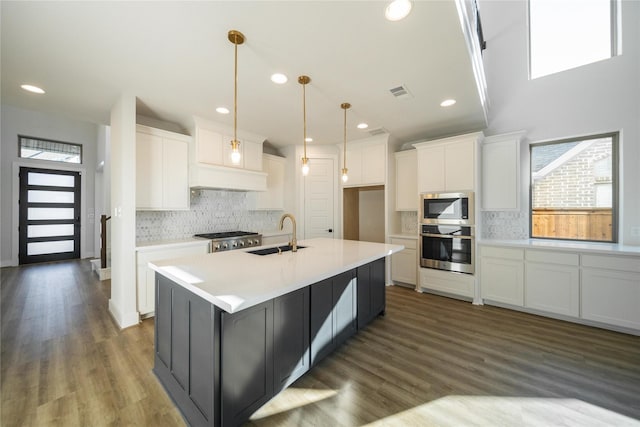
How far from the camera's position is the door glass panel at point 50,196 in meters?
5.84

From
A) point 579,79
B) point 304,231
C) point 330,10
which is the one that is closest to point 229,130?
point 304,231

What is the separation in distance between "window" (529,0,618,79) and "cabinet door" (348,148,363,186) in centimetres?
285

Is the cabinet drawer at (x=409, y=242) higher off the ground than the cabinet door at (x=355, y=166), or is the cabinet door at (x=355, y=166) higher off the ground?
the cabinet door at (x=355, y=166)

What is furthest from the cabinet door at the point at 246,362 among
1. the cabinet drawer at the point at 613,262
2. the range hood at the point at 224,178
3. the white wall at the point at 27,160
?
the white wall at the point at 27,160

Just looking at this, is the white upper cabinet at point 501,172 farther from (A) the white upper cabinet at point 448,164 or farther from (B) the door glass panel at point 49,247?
(B) the door glass panel at point 49,247

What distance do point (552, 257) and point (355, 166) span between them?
307 cm

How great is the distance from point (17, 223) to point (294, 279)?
25.9 feet

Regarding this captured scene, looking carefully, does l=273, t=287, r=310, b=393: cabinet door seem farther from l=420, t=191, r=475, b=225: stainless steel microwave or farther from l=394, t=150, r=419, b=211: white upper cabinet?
l=394, t=150, r=419, b=211: white upper cabinet

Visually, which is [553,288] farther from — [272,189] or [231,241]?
[272,189]

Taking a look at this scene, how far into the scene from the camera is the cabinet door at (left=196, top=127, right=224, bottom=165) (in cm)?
350

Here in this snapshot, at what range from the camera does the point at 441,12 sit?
1610 mm

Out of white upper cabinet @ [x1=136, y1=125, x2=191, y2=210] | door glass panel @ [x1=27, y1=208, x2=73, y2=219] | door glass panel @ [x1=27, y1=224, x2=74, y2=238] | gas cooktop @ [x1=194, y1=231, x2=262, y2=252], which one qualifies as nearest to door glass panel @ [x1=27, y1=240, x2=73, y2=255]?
door glass panel @ [x1=27, y1=224, x2=74, y2=238]

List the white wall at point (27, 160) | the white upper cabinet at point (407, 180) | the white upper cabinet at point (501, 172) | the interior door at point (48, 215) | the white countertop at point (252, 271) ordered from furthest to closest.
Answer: the interior door at point (48, 215) < the white wall at point (27, 160) < the white upper cabinet at point (407, 180) < the white upper cabinet at point (501, 172) < the white countertop at point (252, 271)

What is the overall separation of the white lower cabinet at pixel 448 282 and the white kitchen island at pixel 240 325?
2.04m
